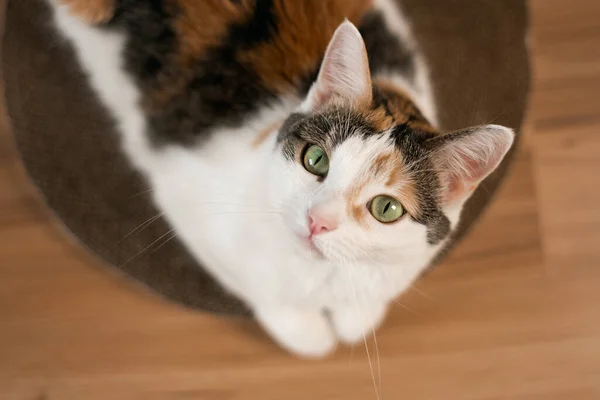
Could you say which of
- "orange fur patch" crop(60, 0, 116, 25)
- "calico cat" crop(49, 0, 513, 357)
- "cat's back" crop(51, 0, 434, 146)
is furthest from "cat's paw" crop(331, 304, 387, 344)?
"orange fur patch" crop(60, 0, 116, 25)

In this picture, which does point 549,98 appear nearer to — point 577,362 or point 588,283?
point 588,283

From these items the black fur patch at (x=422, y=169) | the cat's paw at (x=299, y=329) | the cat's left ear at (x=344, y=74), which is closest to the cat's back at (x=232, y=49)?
the cat's left ear at (x=344, y=74)

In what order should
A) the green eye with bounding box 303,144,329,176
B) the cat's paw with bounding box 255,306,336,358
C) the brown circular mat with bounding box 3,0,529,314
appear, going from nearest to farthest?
the green eye with bounding box 303,144,329,176
the cat's paw with bounding box 255,306,336,358
the brown circular mat with bounding box 3,0,529,314

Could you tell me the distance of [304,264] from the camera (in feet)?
3.60

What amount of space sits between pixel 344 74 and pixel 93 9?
1.93ft

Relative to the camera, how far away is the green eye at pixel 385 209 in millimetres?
921

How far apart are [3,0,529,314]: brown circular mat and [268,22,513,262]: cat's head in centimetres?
52

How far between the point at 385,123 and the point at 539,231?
2.51 feet

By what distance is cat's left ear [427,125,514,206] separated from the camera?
33.0 inches

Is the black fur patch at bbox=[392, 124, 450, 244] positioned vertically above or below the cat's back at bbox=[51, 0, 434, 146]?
below

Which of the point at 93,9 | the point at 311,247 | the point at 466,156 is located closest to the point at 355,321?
the point at 311,247

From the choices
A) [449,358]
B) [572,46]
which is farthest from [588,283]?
[572,46]

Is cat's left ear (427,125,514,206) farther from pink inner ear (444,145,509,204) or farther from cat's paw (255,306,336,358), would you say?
cat's paw (255,306,336,358)

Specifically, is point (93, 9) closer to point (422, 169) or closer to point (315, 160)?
point (315, 160)
